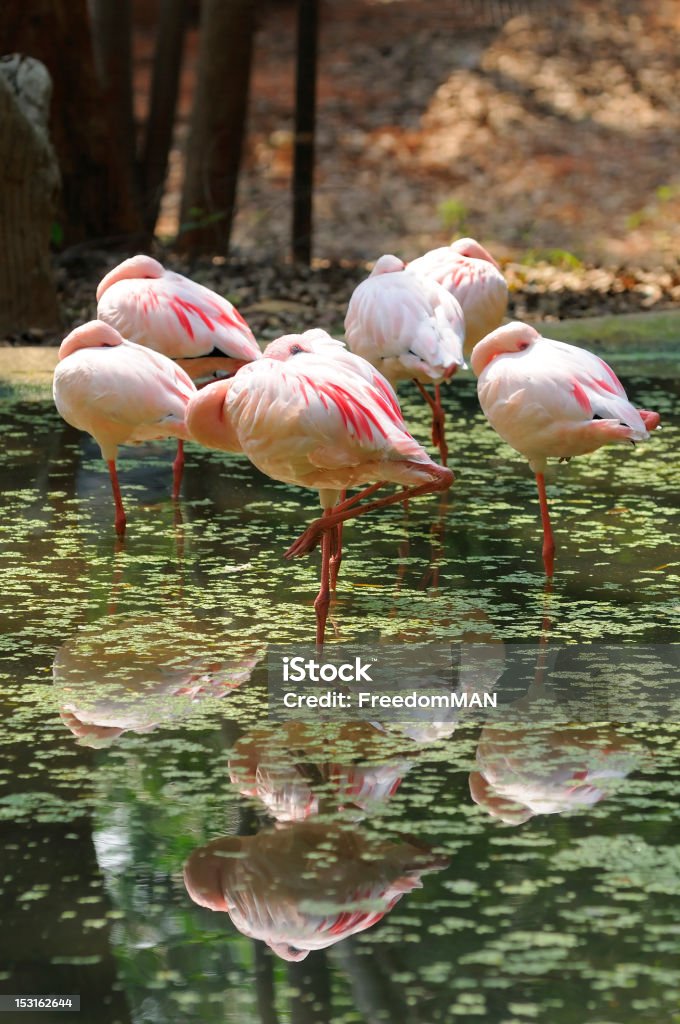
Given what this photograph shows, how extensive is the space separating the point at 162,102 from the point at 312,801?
368 inches

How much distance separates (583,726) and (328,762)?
1.72 ft

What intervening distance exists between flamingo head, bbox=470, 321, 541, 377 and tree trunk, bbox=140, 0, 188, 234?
7232 mm

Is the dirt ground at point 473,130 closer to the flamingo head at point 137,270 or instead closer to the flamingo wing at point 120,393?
the flamingo head at point 137,270

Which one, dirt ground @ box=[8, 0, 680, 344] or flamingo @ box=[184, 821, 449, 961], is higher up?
dirt ground @ box=[8, 0, 680, 344]

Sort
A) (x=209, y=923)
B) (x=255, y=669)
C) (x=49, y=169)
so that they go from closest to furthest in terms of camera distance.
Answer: (x=209, y=923)
(x=255, y=669)
(x=49, y=169)

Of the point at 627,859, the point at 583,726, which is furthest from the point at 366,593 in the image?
the point at 627,859

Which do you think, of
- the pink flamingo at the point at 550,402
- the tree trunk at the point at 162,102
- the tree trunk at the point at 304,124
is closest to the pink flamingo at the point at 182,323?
the pink flamingo at the point at 550,402

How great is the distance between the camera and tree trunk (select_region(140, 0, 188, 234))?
36.8ft

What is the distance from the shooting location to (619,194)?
1539cm

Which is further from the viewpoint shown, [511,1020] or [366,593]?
[366,593]

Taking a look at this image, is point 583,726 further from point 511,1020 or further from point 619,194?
point 619,194

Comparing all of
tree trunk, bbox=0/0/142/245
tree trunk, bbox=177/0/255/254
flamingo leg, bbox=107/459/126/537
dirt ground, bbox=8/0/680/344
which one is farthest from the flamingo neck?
dirt ground, bbox=8/0/680/344

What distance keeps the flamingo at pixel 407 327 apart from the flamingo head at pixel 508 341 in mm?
554

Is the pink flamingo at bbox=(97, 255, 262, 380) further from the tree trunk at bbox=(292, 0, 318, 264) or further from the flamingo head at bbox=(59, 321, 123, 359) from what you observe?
the tree trunk at bbox=(292, 0, 318, 264)
